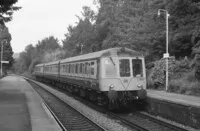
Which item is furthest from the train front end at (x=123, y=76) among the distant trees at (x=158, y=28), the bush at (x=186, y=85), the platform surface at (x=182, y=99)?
the distant trees at (x=158, y=28)

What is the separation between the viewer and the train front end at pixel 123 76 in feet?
46.8

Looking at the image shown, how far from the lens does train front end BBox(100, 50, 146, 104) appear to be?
46.8ft

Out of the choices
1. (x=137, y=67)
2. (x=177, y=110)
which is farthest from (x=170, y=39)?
(x=177, y=110)

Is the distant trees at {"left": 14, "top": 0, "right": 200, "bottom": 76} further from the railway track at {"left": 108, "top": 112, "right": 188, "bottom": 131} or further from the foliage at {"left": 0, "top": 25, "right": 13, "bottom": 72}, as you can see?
the foliage at {"left": 0, "top": 25, "right": 13, "bottom": 72}

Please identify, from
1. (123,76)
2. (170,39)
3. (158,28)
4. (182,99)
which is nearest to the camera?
(123,76)

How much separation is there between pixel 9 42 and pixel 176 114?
7206cm

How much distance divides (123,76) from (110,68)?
73 centimetres

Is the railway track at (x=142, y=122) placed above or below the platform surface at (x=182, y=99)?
below

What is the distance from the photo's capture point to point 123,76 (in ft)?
47.7

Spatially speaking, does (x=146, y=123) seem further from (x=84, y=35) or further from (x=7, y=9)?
(x=84, y=35)

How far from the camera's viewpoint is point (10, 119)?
10898mm

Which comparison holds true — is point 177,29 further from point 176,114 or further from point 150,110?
point 176,114

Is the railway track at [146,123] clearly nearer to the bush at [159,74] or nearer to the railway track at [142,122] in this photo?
the railway track at [142,122]

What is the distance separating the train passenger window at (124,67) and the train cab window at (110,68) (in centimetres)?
33
